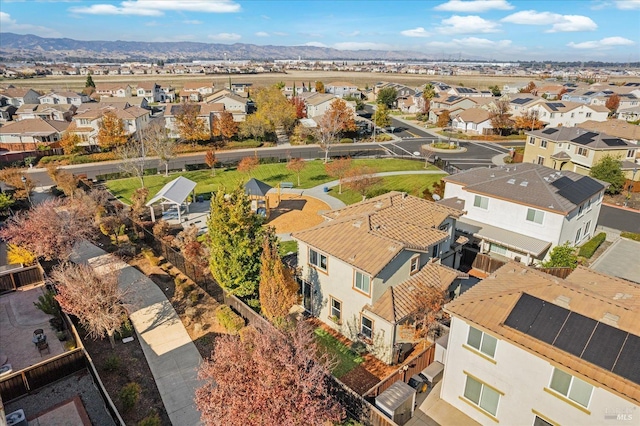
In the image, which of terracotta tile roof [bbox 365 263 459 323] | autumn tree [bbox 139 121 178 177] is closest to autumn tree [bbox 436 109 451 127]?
autumn tree [bbox 139 121 178 177]

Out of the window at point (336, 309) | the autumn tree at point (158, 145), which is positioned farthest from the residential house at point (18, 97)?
the window at point (336, 309)

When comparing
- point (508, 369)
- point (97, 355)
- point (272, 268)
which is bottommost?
point (97, 355)

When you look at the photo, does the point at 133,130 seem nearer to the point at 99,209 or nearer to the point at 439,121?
the point at 99,209

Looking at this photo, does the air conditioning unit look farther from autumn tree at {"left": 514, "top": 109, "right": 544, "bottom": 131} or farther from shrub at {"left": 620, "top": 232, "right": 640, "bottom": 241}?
autumn tree at {"left": 514, "top": 109, "right": 544, "bottom": 131}

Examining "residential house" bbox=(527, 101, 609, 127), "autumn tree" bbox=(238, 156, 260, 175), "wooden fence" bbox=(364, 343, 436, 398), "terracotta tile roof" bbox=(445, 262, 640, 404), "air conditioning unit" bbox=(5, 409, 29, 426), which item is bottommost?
"air conditioning unit" bbox=(5, 409, 29, 426)

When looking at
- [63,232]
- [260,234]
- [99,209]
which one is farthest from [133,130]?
[260,234]
